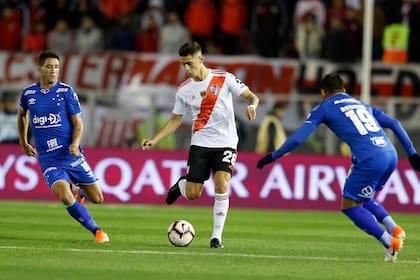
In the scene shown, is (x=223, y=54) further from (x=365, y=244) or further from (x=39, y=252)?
(x=39, y=252)

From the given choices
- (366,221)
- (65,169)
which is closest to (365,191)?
(366,221)

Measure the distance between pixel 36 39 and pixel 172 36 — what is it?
3104 millimetres

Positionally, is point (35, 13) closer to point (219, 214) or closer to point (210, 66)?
point (210, 66)

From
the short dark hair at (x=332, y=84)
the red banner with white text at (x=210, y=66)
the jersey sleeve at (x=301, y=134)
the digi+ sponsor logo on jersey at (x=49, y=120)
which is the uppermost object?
the short dark hair at (x=332, y=84)

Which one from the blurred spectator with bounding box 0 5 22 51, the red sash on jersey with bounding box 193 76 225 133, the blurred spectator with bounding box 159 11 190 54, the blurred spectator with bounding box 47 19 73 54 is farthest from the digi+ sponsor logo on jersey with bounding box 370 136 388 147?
the blurred spectator with bounding box 0 5 22 51

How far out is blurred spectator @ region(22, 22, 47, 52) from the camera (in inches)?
1065

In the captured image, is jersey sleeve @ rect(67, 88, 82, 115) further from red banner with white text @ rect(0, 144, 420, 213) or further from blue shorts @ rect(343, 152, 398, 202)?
red banner with white text @ rect(0, 144, 420, 213)

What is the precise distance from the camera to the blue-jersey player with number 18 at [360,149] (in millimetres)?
12164

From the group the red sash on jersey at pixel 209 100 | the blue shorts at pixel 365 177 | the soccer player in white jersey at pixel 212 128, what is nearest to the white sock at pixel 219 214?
the soccer player in white jersey at pixel 212 128

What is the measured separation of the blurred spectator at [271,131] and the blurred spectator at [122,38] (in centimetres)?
524

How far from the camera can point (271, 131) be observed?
22844 millimetres

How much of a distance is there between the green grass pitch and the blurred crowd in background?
601cm

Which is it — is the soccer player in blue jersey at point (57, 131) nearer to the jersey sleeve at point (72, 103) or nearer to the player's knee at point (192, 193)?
the jersey sleeve at point (72, 103)

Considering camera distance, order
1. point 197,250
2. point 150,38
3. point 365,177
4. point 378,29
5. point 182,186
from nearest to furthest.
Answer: point 365,177, point 197,250, point 182,186, point 378,29, point 150,38
